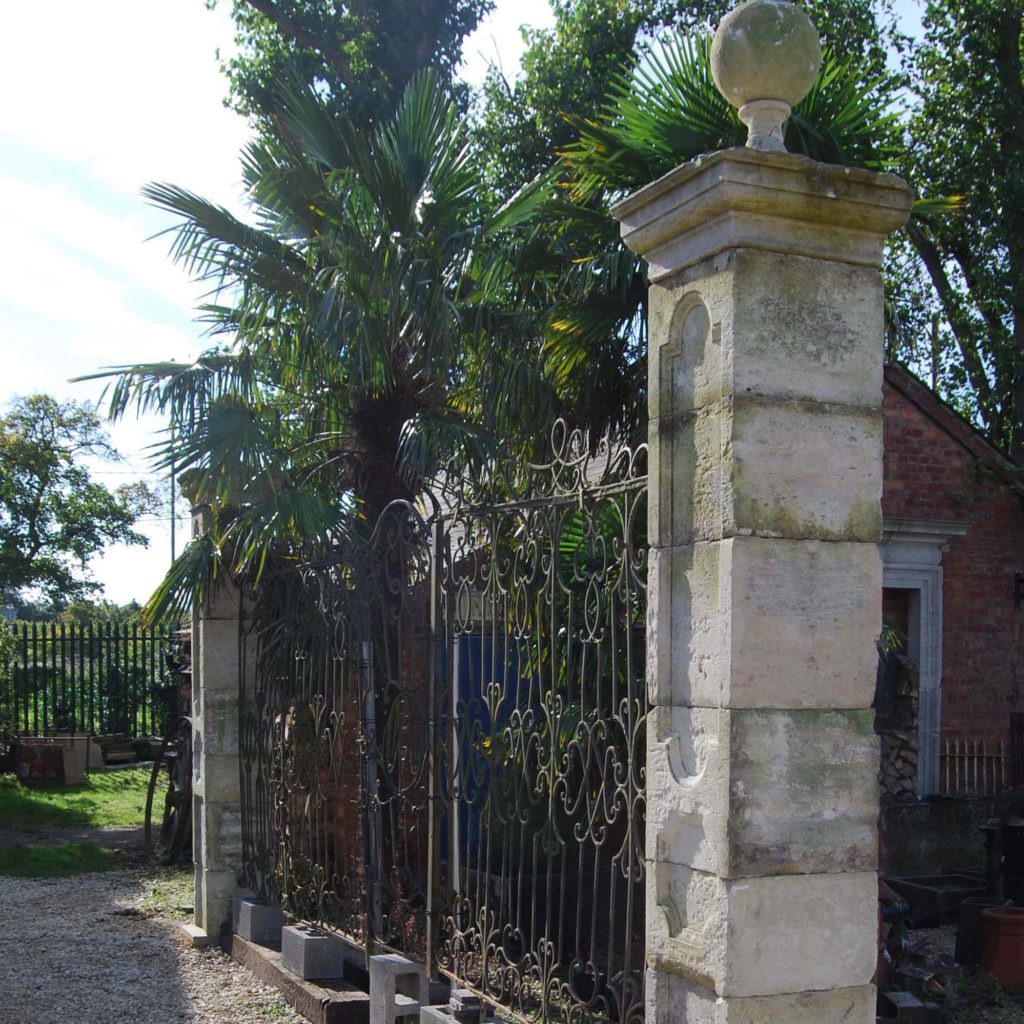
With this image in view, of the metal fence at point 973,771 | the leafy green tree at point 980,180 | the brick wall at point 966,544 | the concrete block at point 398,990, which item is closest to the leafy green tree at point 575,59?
the leafy green tree at point 980,180

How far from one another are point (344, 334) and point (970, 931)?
5288 mm

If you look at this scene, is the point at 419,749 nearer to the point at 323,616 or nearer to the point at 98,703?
the point at 323,616

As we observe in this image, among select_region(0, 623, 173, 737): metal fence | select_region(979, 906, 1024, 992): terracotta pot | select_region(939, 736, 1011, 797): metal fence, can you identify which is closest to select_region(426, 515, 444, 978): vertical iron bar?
select_region(979, 906, 1024, 992): terracotta pot

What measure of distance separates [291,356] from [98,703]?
1317cm

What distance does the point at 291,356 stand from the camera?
761cm

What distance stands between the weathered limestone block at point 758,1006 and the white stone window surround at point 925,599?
886 cm

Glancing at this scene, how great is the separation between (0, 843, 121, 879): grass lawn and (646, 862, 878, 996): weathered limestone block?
8.74 m

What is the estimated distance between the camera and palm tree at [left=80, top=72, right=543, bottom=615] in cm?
719

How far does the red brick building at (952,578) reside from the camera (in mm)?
11805

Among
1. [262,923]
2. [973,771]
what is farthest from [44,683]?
[973,771]

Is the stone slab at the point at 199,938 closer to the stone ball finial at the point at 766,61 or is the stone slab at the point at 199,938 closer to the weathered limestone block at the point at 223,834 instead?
the weathered limestone block at the point at 223,834

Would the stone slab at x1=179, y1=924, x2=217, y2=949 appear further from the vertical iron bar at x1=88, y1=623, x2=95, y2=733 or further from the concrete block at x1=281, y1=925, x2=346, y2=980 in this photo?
the vertical iron bar at x1=88, y1=623, x2=95, y2=733

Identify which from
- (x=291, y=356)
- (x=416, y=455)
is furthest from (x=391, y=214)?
(x=416, y=455)

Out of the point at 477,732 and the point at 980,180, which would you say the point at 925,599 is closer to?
the point at 980,180
